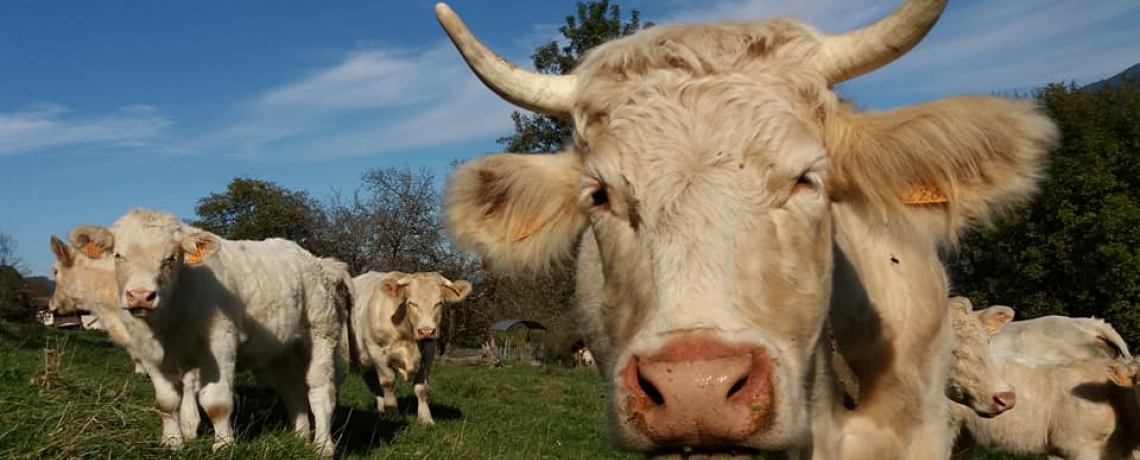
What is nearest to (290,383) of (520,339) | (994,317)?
(994,317)

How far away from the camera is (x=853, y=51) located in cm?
320

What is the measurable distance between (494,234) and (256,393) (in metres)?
9.71

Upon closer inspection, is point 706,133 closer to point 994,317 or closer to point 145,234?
point 145,234

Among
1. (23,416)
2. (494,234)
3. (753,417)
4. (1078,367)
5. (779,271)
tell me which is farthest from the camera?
(1078,367)

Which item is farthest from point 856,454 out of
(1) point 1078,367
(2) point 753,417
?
(1) point 1078,367

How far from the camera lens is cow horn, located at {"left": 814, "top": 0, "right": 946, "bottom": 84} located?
9.71ft

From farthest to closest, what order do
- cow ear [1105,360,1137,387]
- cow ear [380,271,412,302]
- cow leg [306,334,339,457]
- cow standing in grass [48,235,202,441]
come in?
cow ear [380,271,412,302], cow leg [306,334,339,457], cow ear [1105,360,1137,387], cow standing in grass [48,235,202,441]

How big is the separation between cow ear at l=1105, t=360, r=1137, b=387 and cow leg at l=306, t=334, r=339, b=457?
7444 mm

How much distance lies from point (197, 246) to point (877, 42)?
6.45 m

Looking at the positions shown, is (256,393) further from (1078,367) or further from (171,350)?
(1078,367)

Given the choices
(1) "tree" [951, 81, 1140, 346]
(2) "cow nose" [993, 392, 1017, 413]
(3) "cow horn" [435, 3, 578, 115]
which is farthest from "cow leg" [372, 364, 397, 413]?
(1) "tree" [951, 81, 1140, 346]

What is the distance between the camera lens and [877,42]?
10.2 feet

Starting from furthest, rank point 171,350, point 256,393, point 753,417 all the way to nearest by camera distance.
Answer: point 256,393
point 171,350
point 753,417

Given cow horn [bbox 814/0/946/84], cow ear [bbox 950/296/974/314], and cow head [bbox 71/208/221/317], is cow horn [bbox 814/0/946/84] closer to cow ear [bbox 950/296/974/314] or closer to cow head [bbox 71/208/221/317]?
cow ear [bbox 950/296/974/314]
